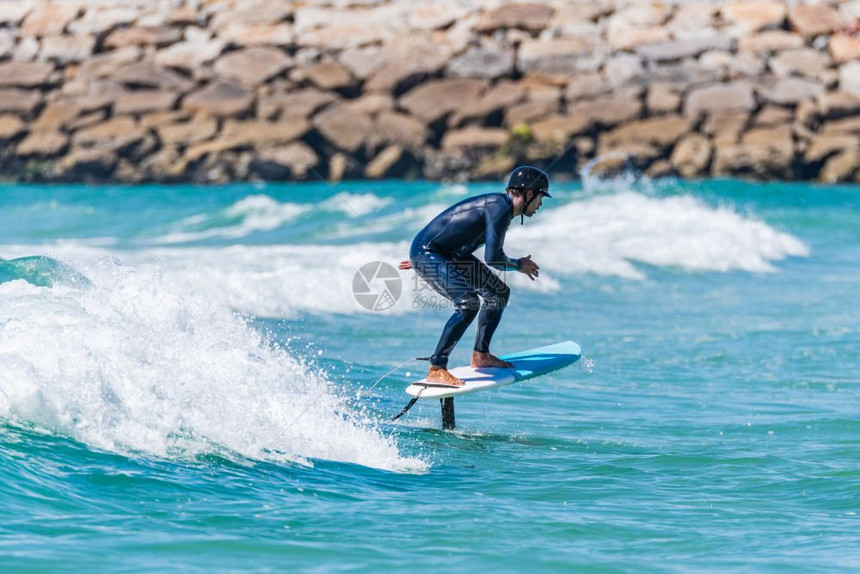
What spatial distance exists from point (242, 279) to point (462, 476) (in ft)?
27.8

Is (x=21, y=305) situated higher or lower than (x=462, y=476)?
higher

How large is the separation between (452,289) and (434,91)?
3090cm

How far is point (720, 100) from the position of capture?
1454 inches

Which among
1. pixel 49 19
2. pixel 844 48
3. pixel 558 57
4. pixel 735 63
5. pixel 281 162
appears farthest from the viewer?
pixel 49 19

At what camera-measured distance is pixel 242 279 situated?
15.1 metres

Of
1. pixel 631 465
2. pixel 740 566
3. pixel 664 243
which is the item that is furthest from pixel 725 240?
pixel 740 566

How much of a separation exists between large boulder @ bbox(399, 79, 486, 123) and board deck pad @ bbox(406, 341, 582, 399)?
29490 mm

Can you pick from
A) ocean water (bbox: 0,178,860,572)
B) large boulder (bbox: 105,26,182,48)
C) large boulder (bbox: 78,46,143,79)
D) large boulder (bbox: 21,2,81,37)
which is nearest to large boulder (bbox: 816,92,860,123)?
large boulder (bbox: 105,26,182,48)

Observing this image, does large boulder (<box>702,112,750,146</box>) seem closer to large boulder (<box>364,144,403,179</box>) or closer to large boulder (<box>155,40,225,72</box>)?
large boulder (<box>364,144,403,179</box>)

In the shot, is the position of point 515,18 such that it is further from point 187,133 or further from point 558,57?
point 187,133

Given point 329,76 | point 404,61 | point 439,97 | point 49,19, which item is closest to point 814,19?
point 439,97

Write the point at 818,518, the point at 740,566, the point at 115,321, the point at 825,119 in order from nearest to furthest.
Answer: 1. the point at 740,566
2. the point at 818,518
3. the point at 115,321
4. the point at 825,119

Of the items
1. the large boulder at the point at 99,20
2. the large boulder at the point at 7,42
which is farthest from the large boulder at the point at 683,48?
the large boulder at the point at 7,42

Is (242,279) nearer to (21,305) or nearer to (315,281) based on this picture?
(315,281)
